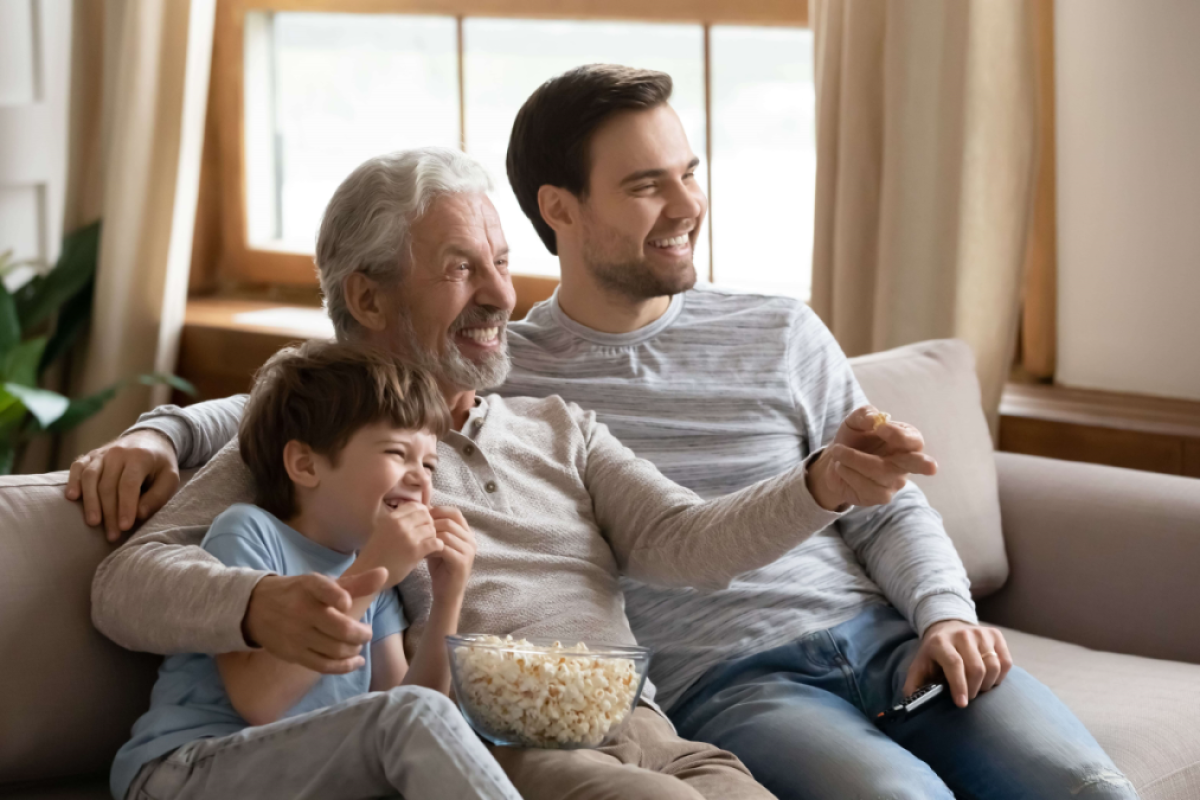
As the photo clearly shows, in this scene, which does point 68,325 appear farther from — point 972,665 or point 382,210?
point 972,665

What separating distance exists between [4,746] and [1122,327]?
6.84 ft

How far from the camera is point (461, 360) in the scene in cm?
163

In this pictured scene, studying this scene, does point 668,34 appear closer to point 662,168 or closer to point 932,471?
point 662,168

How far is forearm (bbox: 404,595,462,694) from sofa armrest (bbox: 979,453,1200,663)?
1053 millimetres

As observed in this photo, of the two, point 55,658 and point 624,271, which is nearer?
point 55,658

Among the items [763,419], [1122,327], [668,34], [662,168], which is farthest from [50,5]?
[1122,327]

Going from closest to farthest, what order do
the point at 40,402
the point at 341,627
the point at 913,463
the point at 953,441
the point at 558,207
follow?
the point at 341,627 < the point at 913,463 < the point at 558,207 < the point at 953,441 < the point at 40,402

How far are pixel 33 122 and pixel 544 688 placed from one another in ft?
9.09

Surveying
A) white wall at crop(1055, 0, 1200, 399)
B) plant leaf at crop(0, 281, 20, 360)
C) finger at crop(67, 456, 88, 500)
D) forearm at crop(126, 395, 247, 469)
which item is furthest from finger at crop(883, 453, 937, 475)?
plant leaf at crop(0, 281, 20, 360)

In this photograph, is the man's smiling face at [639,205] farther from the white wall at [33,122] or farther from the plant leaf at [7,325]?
the white wall at [33,122]

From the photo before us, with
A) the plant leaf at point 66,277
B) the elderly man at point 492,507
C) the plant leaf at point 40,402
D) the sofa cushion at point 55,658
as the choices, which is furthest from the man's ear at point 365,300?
the plant leaf at point 66,277

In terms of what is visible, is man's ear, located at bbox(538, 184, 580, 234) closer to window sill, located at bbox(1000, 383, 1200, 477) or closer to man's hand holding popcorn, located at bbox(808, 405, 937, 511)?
man's hand holding popcorn, located at bbox(808, 405, 937, 511)

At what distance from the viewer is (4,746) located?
1.46 m

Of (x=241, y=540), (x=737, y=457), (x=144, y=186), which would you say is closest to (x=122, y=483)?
(x=241, y=540)
